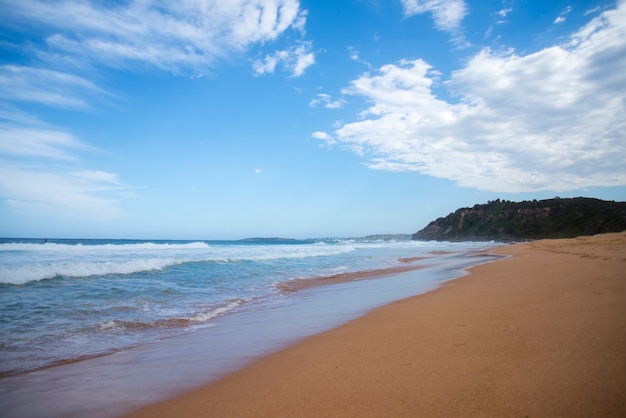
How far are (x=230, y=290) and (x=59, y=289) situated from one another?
5560 millimetres

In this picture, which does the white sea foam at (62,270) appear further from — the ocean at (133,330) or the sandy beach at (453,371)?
the sandy beach at (453,371)

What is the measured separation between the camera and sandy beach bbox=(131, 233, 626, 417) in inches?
94.3

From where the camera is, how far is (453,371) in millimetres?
3043

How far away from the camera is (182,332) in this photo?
6871 millimetres

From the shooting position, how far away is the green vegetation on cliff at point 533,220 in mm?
55312

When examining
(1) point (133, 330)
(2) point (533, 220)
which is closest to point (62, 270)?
(1) point (133, 330)

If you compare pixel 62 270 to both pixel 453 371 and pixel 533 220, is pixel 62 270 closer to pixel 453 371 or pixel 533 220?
pixel 453 371

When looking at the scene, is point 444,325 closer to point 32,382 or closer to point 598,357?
point 598,357

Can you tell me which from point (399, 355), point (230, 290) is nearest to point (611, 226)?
point (230, 290)

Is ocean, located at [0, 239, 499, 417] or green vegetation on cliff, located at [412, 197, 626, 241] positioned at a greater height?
green vegetation on cliff, located at [412, 197, 626, 241]

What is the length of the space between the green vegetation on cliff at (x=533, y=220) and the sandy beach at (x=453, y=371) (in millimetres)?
61100

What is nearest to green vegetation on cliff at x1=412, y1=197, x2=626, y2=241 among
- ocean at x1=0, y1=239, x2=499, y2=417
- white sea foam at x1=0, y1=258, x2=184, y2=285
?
ocean at x1=0, y1=239, x2=499, y2=417

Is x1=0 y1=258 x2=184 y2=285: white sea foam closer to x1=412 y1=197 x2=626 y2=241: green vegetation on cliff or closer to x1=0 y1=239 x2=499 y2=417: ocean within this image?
x1=0 y1=239 x2=499 y2=417: ocean

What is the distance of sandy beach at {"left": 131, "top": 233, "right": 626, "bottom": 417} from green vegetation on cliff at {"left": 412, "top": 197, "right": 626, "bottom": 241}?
61.1 meters
